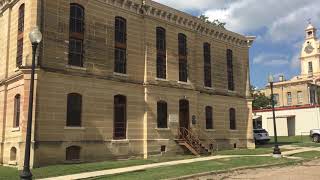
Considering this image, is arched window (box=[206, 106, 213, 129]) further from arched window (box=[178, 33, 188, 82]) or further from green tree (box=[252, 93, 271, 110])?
green tree (box=[252, 93, 271, 110])

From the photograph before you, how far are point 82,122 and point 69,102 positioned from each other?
1.47 m

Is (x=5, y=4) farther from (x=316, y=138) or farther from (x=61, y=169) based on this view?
(x=316, y=138)

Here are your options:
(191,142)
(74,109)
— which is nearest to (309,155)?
(191,142)

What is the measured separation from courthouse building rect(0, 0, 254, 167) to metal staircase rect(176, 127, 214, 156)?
0.09 metres

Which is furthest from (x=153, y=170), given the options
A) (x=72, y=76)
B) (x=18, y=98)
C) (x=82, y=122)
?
(x=18, y=98)

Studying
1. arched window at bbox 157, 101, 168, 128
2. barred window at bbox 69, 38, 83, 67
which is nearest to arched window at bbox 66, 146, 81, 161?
barred window at bbox 69, 38, 83, 67

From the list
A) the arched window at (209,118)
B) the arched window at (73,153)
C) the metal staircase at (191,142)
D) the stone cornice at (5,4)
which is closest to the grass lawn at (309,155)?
the metal staircase at (191,142)

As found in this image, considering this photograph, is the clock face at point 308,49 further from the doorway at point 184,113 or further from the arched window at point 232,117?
the doorway at point 184,113

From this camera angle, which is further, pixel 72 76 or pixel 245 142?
pixel 245 142

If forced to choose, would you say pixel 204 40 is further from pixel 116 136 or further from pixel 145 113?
pixel 116 136

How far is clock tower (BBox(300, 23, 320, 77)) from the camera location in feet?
337

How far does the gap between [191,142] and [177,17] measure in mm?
9858

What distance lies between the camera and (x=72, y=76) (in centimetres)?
2478

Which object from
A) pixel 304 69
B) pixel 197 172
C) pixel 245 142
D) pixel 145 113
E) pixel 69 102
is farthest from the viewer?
pixel 304 69
